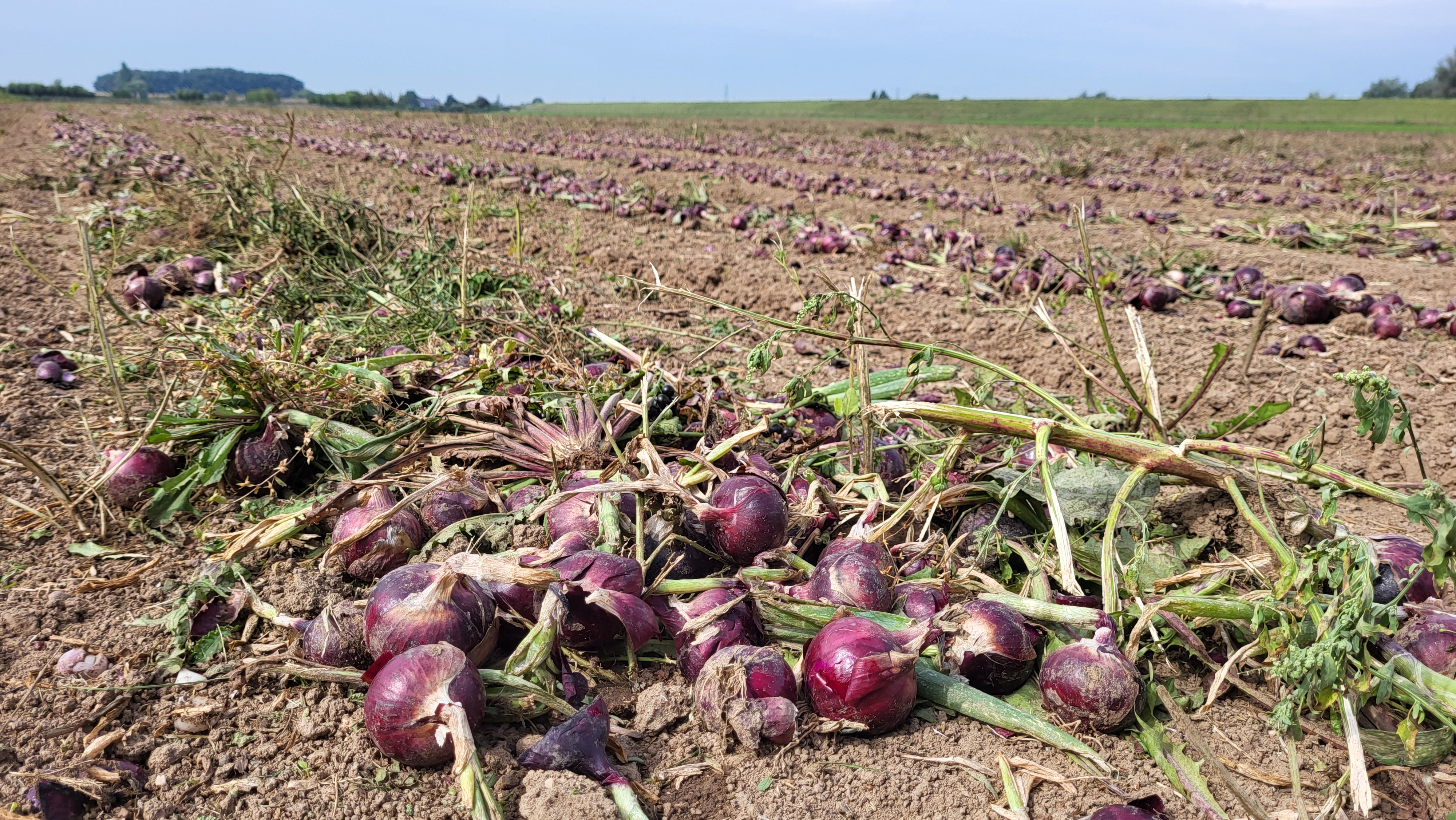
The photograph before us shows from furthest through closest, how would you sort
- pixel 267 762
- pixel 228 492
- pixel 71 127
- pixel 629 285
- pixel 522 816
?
pixel 71 127 < pixel 629 285 < pixel 228 492 < pixel 267 762 < pixel 522 816

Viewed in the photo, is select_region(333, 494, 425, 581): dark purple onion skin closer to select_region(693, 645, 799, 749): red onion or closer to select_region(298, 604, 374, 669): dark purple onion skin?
select_region(298, 604, 374, 669): dark purple onion skin

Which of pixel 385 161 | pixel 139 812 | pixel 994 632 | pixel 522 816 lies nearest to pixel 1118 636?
pixel 994 632

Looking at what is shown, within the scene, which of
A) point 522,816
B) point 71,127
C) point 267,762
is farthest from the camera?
point 71,127

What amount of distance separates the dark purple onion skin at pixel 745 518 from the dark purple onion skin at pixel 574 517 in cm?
27

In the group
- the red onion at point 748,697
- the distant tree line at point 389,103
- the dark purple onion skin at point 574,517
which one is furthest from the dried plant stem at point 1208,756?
the distant tree line at point 389,103

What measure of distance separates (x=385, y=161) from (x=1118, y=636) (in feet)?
44.7

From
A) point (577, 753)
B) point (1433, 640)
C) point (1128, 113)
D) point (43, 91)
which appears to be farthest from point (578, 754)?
point (43, 91)

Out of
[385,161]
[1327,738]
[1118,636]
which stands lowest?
[1327,738]

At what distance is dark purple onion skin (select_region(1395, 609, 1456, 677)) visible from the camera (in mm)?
1499

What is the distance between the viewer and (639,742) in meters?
1.53

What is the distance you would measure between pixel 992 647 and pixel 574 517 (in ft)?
3.23

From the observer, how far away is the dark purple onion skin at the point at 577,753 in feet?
4.46

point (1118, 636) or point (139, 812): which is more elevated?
point (1118, 636)

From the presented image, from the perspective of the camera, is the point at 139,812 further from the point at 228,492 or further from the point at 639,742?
the point at 228,492
